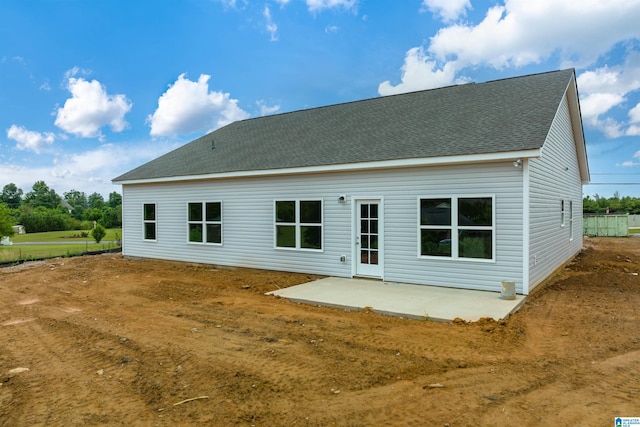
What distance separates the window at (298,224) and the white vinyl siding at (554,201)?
16.7 feet

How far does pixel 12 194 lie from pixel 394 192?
91.2 metres

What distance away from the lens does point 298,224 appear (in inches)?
417

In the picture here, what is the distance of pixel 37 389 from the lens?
3.89m

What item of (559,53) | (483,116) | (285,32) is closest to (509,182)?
(483,116)

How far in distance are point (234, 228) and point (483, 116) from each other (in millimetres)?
7763

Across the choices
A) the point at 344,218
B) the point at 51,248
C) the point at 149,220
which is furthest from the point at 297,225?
the point at 51,248

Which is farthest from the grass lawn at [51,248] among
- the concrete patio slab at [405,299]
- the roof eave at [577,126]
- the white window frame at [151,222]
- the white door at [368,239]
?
the roof eave at [577,126]

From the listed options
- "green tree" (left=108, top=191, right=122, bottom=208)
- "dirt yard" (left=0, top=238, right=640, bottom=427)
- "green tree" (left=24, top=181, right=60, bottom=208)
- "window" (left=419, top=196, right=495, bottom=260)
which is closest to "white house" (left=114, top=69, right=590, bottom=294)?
"window" (left=419, top=196, right=495, bottom=260)

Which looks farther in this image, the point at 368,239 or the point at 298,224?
the point at 298,224

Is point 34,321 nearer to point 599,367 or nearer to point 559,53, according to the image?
point 599,367

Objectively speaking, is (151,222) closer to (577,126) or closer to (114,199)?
(577,126)

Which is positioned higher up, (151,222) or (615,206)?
(615,206)

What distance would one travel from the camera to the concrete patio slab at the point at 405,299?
646cm

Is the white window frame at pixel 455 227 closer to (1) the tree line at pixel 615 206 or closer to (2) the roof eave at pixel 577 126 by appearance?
(2) the roof eave at pixel 577 126
